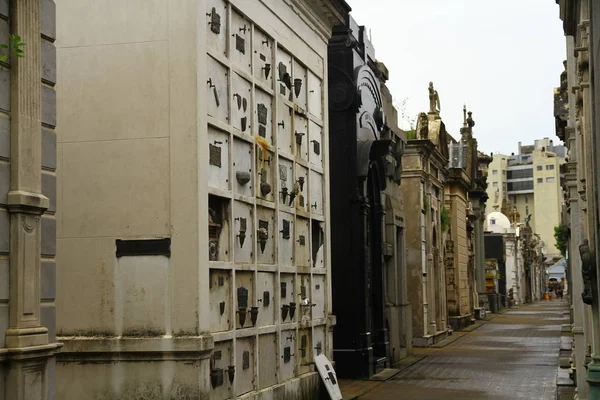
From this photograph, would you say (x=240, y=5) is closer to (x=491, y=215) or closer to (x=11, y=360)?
(x=11, y=360)

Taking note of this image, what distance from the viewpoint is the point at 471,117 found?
46188 millimetres

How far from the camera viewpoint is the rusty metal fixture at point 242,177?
11.9m

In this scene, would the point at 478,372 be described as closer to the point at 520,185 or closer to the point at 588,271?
the point at 588,271

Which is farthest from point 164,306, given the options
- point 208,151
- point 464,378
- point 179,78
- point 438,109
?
point 438,109

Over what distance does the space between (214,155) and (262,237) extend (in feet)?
5.64

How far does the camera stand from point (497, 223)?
72.6 meters

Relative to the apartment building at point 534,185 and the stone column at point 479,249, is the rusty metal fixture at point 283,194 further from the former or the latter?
the apartment building at point 534,185

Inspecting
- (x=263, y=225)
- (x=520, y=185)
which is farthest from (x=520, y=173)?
(x=263, y=225)

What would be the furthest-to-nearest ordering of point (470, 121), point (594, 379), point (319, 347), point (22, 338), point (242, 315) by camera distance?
point (470, 121) → point (319, 347) → point (242, 315) → point (594, 379) → point (22, 338)

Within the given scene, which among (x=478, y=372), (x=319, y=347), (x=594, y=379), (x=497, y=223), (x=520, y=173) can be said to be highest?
(x=520, y=173)

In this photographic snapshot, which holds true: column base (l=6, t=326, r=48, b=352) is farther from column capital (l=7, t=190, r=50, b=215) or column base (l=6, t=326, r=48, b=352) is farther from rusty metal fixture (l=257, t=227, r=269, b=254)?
rusty metal fixture (l=257, t=227, r=269, b=254)

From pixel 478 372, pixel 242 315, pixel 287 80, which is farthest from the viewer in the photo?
pixel 478 372

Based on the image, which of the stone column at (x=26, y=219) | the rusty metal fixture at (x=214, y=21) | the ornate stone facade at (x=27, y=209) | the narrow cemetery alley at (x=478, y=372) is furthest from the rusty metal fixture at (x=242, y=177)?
the narrow cemetery alley at (x=478, y=372)

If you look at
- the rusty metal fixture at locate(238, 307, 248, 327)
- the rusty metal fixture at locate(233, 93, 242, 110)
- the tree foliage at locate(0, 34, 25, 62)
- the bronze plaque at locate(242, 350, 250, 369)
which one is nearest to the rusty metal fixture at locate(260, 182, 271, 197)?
the rusty metal fixture at locate(233, 93, 242, 110)
